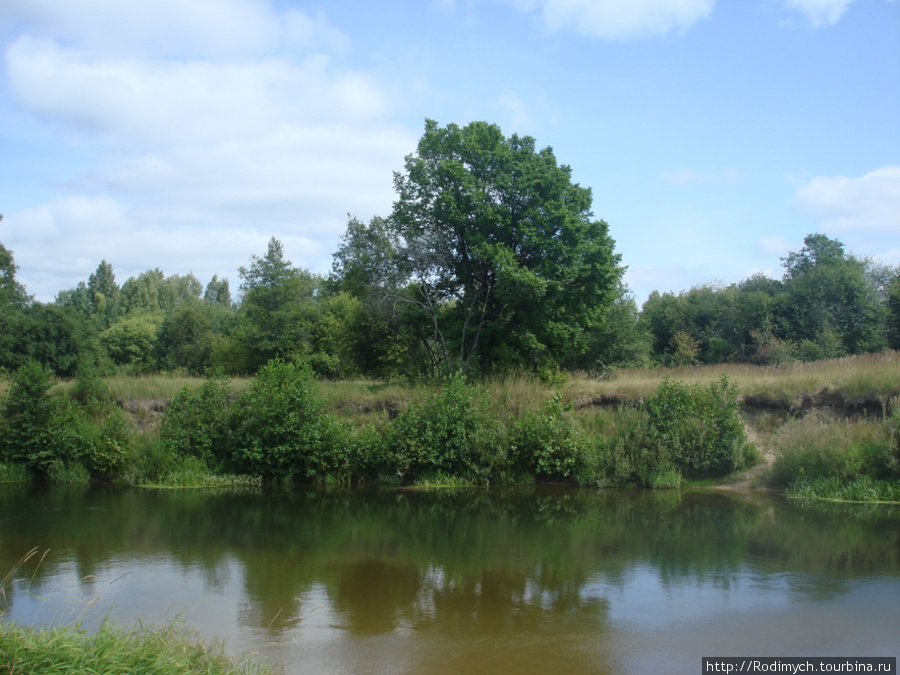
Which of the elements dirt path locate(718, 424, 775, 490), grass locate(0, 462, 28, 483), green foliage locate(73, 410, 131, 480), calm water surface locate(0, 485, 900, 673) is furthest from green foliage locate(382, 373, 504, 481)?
grass locate(0, 462, 28, 483)

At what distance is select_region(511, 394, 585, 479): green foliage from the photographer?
18672mm

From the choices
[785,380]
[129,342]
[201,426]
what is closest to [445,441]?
[201,426]

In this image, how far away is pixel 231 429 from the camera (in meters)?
19.9

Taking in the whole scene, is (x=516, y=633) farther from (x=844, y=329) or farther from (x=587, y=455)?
(x=844, y=329)

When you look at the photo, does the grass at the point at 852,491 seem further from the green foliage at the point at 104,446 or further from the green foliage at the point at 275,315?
the green foliage at the point at 275,315

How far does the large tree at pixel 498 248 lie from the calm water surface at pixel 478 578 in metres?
8.88

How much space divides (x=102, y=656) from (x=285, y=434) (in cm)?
1397

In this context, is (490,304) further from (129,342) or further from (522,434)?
(129,342)

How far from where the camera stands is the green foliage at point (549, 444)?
18.7 metres

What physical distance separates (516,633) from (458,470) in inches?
453

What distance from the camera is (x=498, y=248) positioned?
22984 mm

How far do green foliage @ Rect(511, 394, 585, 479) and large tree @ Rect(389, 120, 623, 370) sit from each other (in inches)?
190

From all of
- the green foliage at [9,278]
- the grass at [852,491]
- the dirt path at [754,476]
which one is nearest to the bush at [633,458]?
the dirt path at [754,476]

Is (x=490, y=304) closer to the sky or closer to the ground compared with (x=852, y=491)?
closer to the sky
